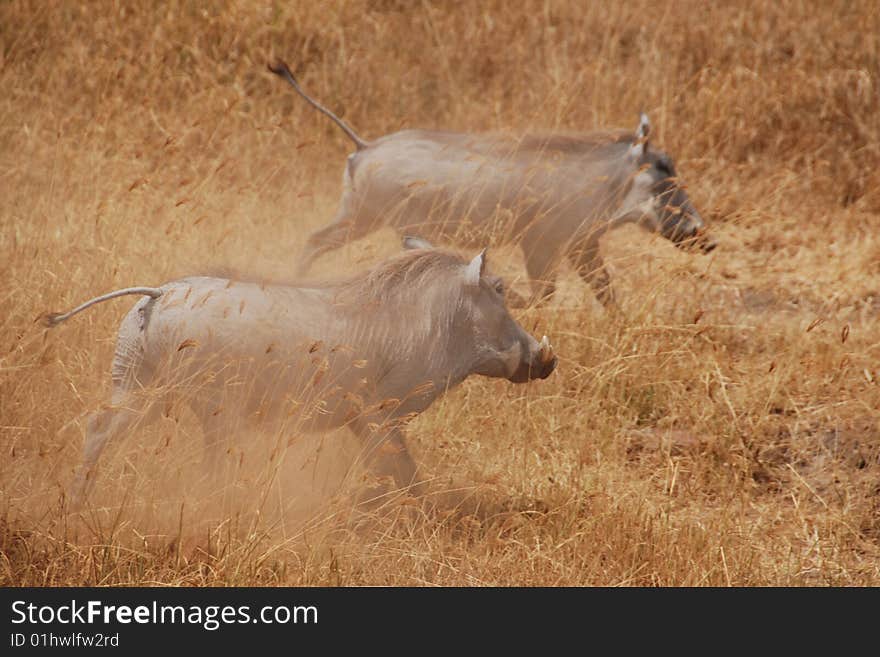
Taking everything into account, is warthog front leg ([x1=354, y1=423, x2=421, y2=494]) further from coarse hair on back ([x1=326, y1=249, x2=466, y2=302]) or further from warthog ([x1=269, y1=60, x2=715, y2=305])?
warthog ([x1=269, y1=60, x2=715, y2=305])

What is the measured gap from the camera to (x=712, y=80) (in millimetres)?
7602

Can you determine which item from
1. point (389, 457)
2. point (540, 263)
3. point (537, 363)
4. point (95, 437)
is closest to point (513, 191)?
point (540, 263)

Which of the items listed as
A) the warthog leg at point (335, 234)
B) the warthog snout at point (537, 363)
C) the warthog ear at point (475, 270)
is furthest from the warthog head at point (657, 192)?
the warthog ear at point (475, 270)

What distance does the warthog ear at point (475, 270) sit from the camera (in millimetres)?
3525

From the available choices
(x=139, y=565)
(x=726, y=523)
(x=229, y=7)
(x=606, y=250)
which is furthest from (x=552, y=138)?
(x=229, y=7)

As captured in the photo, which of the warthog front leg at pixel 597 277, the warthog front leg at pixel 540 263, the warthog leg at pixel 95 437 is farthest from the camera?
the warthog front leg at pixel 540 263

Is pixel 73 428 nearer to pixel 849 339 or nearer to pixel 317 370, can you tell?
pixel 317 370

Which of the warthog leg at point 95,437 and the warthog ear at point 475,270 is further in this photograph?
the warthog ear at point 475,270

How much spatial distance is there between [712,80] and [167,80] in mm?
3551

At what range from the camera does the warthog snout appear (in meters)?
3.64

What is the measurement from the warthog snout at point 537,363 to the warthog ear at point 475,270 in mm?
295

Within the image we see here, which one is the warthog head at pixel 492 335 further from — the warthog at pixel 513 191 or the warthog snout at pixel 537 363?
the warthog at pixel 513 191

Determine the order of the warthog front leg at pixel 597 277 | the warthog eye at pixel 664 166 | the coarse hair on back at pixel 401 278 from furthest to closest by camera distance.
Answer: the warthog eye at pixel 664 166 < the warthog front leg at pixel 597 277 < the coarse hair on back at pixel 401 278

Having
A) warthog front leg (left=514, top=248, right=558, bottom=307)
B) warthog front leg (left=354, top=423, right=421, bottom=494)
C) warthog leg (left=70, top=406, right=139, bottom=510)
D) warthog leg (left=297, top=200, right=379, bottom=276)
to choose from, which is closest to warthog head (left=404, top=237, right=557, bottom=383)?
warthog front leg (left=354, top=423, right=421, bottom=494)
